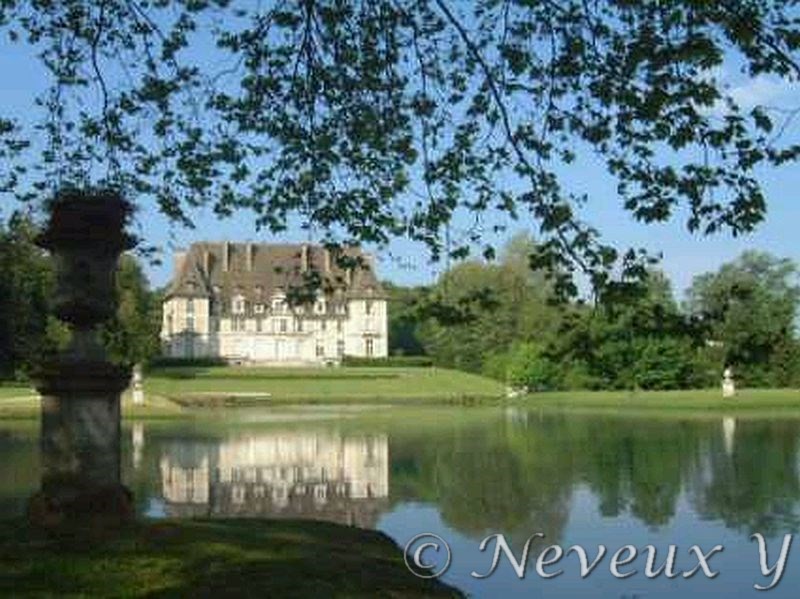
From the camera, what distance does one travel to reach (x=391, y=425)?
130ft

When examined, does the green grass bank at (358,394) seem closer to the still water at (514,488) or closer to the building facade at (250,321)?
the building facade at (250,321)

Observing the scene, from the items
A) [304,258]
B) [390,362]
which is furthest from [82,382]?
[390,362]

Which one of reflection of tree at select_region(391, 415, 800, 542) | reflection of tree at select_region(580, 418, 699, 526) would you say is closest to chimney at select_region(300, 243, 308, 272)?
reflection of tree at select_region(391, 415, 800, 542)

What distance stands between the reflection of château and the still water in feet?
0.14

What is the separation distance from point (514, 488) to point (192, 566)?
36.0 ft

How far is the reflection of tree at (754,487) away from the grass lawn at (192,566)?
21.9ft

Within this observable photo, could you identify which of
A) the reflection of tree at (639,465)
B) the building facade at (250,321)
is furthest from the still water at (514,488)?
the building facade at (250,321)

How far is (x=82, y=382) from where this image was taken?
870 centimetres

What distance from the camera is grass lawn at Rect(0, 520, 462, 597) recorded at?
7.38 meters

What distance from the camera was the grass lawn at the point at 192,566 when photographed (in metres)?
7.38

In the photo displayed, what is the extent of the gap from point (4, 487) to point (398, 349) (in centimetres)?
8867

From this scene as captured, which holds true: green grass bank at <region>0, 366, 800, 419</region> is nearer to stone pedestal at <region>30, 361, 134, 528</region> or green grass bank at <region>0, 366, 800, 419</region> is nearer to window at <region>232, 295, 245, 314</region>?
window at <region>232, 295, 245, 314</region>

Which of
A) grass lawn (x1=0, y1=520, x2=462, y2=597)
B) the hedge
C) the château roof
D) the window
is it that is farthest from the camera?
the window

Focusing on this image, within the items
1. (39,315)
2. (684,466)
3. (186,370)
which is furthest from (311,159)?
(186,370)
